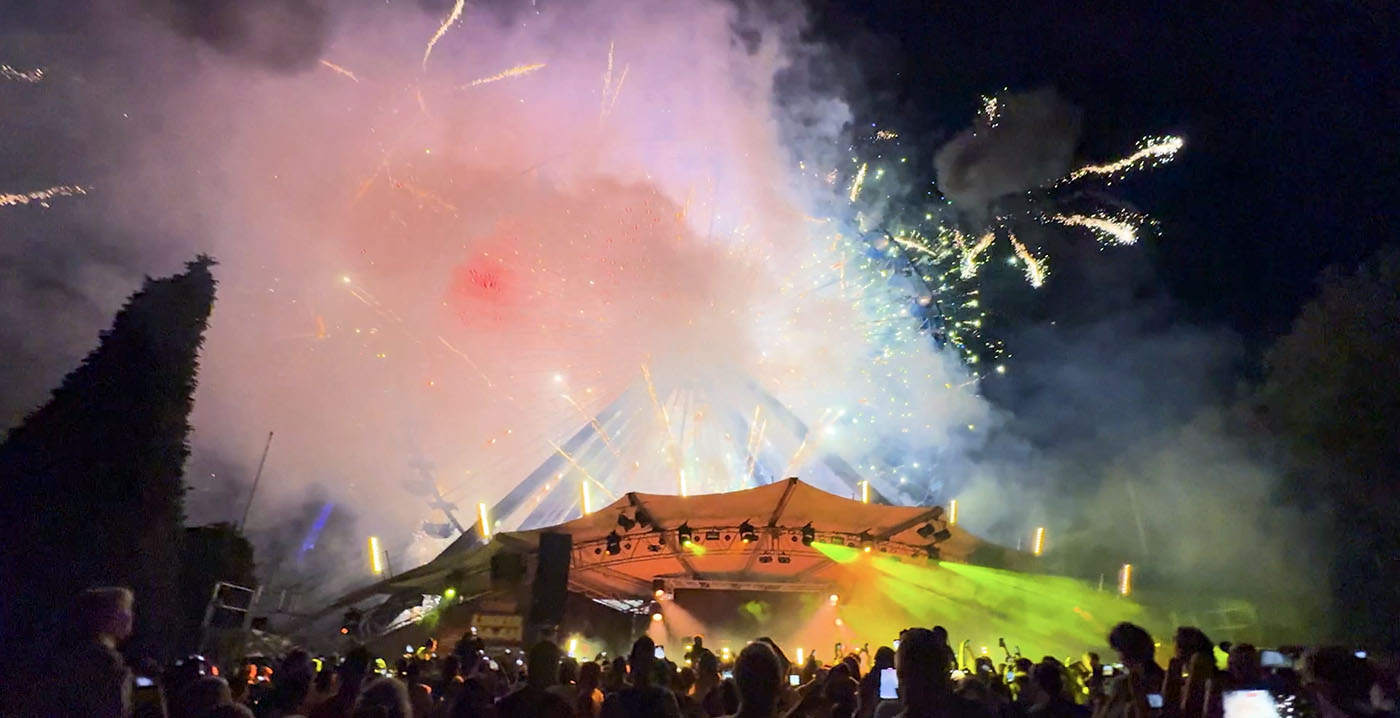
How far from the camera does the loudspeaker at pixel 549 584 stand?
758cm

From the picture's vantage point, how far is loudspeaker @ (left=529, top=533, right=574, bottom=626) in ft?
24.9

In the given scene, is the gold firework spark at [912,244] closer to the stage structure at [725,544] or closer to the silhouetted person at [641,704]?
Answer: the stage structure at [725,544]

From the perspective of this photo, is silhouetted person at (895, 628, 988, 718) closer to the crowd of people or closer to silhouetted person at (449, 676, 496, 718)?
the crowd of people

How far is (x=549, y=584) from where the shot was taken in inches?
301

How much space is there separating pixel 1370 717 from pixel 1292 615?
15.2m

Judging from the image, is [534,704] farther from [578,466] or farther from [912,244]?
[578,466]

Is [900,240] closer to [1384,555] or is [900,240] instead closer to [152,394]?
[1384,555]

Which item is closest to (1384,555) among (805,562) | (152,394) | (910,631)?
(805,562)

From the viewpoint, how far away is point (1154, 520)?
1772 centimetres

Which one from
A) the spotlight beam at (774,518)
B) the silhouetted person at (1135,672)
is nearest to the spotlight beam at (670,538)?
the spotlight beam at (774,518)

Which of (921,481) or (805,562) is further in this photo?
Result: (921,481)

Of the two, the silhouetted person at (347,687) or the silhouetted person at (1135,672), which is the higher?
the silhouetted person at (1135,672)

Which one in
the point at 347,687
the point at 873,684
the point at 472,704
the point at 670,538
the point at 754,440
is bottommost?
the point at 347,687

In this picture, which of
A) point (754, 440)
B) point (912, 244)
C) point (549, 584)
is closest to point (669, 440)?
point (754, 440)
